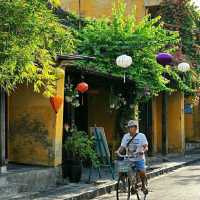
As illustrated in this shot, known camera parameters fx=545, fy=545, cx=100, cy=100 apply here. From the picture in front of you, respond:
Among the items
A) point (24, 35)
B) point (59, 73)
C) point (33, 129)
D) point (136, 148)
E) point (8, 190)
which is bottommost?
point (8, 190)

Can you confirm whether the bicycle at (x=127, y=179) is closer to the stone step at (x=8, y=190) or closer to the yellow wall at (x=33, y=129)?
the stone step at (x=8, y=190)

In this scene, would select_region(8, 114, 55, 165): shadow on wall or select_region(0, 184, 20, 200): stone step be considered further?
select_region(8, 114, 55, 165): shadow on wall

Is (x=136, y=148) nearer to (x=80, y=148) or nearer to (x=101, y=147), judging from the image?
(x=80, y=148)

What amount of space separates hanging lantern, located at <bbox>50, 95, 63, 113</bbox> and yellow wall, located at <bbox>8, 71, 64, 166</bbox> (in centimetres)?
18

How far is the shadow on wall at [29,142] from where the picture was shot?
47.7 ft

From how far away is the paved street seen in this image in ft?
42.3

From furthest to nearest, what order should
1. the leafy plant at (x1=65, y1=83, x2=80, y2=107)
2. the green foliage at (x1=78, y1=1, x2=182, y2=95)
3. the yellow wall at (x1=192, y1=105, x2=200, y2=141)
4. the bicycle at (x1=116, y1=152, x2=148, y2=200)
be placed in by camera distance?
the yellow wall at (x1=192, y1=105, x2=200, y2=141), the green foliage at (x1=78, y1=1, x2=182, y2=95), the leafy plant at (x1=65, y1=83, x2=80, y2=107), the bicycle at (x1=116, y1=152, x2=148, y2=200)

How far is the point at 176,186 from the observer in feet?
49.0

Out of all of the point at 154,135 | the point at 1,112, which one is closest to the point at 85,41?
the point at 1,112

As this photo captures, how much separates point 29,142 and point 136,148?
3.97 m

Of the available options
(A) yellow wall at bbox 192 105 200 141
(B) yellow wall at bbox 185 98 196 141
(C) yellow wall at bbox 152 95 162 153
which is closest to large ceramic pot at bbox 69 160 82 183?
(C) yellow wall at bbox 152 95 162 153

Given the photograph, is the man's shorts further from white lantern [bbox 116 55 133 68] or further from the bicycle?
white lantern [bbox 116 55 133 68]

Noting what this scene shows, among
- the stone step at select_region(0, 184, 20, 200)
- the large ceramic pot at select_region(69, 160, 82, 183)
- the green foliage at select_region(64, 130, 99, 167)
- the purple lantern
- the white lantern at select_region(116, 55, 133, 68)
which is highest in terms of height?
the purple lantern

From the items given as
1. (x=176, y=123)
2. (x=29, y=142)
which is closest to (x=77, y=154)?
(x=29, y=142)
